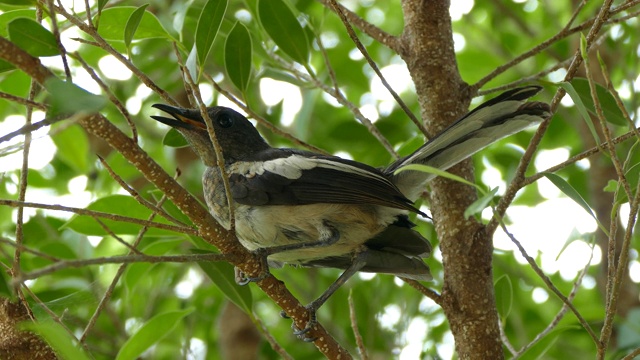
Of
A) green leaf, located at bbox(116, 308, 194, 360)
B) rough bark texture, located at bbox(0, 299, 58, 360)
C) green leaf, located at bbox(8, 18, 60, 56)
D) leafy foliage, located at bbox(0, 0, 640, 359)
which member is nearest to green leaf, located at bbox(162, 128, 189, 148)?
leafy foliage, located at bbox(0, 0, 640, 359)

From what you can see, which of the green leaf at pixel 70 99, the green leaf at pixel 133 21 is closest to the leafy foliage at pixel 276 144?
the green leaf at pixel 133 21

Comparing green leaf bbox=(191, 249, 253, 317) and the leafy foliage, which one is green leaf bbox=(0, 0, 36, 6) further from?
green leaf bbox=(191, 249, 253, 317)

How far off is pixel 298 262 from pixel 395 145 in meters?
1.32

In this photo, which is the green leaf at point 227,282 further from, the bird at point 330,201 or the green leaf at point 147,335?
the green leaf at point 147,335

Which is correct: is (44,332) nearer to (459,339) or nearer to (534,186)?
(459,339)

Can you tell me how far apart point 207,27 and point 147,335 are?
107cm

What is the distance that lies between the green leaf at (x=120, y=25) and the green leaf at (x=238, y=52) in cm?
26

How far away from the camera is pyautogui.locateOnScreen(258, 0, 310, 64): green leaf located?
123 inches

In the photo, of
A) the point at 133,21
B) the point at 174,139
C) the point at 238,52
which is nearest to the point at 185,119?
the point at 174,139

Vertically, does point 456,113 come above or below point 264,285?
above

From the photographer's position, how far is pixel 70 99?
1530 mm

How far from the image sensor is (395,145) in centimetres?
445

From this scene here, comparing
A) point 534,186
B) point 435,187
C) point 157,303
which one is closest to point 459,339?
point 435,187

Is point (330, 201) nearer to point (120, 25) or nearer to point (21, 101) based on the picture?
point (120, 25)
